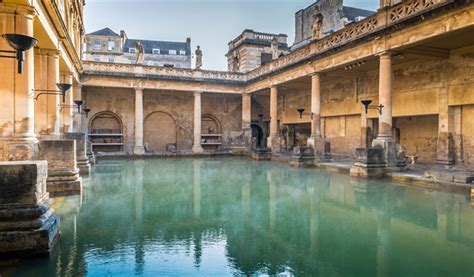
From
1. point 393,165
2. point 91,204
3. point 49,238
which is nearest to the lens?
point 49,238

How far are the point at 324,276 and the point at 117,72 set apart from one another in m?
21.2

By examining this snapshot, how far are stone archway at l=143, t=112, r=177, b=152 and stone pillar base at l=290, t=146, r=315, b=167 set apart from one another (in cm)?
1217

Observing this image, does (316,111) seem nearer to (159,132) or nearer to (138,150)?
(138,150)

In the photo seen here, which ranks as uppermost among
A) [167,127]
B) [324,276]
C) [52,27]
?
[52,27]

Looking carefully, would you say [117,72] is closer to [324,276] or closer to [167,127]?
[167,127]

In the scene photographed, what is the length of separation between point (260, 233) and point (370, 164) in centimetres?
772

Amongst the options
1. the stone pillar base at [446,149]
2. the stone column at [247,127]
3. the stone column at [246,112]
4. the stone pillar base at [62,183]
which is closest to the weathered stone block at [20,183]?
the stone pillar base at [62,183]

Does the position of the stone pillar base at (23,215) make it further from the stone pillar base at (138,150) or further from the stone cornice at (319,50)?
the stone pillar base at (138,150)

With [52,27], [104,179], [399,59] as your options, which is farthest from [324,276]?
[399,59]

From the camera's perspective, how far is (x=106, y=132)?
950 inches

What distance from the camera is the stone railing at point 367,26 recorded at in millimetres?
10680

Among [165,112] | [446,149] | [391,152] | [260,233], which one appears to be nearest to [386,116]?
[391,152]

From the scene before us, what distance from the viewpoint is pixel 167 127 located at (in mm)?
26078

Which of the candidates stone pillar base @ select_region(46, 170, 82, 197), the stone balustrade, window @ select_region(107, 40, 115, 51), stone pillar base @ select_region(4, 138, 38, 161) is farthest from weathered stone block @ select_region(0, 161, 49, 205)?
window @ select_region(107, 40, 115, 51)
